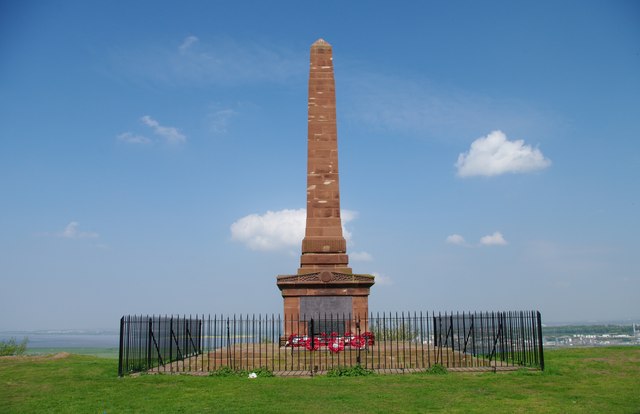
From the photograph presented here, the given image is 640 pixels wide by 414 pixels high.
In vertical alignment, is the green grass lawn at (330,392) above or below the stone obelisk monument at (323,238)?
below

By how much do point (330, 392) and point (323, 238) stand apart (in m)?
8.65

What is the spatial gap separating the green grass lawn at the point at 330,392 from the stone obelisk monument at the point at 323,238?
484 centimetres

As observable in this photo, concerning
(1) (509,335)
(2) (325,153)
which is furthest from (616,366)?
(2) (325,153)

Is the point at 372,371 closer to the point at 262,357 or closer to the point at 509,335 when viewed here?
the point at 262,357

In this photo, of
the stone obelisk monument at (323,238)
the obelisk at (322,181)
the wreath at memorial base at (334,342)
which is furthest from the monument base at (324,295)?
the wreath at memorial base at (334,342)

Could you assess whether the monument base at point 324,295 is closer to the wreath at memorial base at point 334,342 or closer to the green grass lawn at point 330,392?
the wreath at memorial base at point 334,342

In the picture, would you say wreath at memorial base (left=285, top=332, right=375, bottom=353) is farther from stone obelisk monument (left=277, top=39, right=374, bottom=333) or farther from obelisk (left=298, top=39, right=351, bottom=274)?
obelisk (left=298, top=39, right=351, bottom=274)

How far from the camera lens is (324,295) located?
18281 millimetres

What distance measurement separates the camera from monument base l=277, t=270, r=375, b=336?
18188 mm

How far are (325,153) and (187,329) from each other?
806cm

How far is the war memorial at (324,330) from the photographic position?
1540 cm

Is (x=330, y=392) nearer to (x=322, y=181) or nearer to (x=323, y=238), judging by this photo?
(x=323, y=238)

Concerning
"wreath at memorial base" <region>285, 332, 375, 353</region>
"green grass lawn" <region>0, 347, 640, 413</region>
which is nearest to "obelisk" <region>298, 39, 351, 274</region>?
"wreath at memorial base" <region>285, 332, 375, 353</region>

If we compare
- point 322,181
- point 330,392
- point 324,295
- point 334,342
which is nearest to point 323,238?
point 322,181
